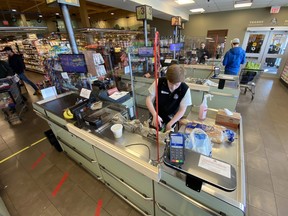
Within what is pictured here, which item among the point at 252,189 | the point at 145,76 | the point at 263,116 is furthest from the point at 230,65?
the point at 252,189

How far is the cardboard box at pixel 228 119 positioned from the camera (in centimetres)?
150

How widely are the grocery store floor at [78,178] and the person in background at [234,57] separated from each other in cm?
137

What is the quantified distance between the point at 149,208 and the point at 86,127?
3.60 ft

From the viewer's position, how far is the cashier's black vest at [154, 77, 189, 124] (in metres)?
1.68

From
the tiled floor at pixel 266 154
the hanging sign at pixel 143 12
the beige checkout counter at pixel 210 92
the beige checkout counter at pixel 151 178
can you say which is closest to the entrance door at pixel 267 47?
the tiled floor at pixel 266 154

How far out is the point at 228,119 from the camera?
1.52 meters

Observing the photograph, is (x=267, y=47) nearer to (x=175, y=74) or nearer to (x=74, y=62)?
(x=175, y=74)

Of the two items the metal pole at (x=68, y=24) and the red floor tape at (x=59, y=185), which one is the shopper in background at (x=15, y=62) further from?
the red floor tape at (x=59, y=185)

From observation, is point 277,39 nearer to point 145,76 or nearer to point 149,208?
point 145,76

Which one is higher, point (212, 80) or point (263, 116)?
point (212, 80)

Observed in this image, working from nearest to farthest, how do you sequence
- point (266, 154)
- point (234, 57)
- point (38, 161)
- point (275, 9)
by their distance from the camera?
point (266, 154)
point (38, 161)
point (234, 57)
point (275, 9)

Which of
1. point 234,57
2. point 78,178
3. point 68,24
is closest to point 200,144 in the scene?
point 78,178

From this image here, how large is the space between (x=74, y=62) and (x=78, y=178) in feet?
5.83

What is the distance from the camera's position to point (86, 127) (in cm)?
161
